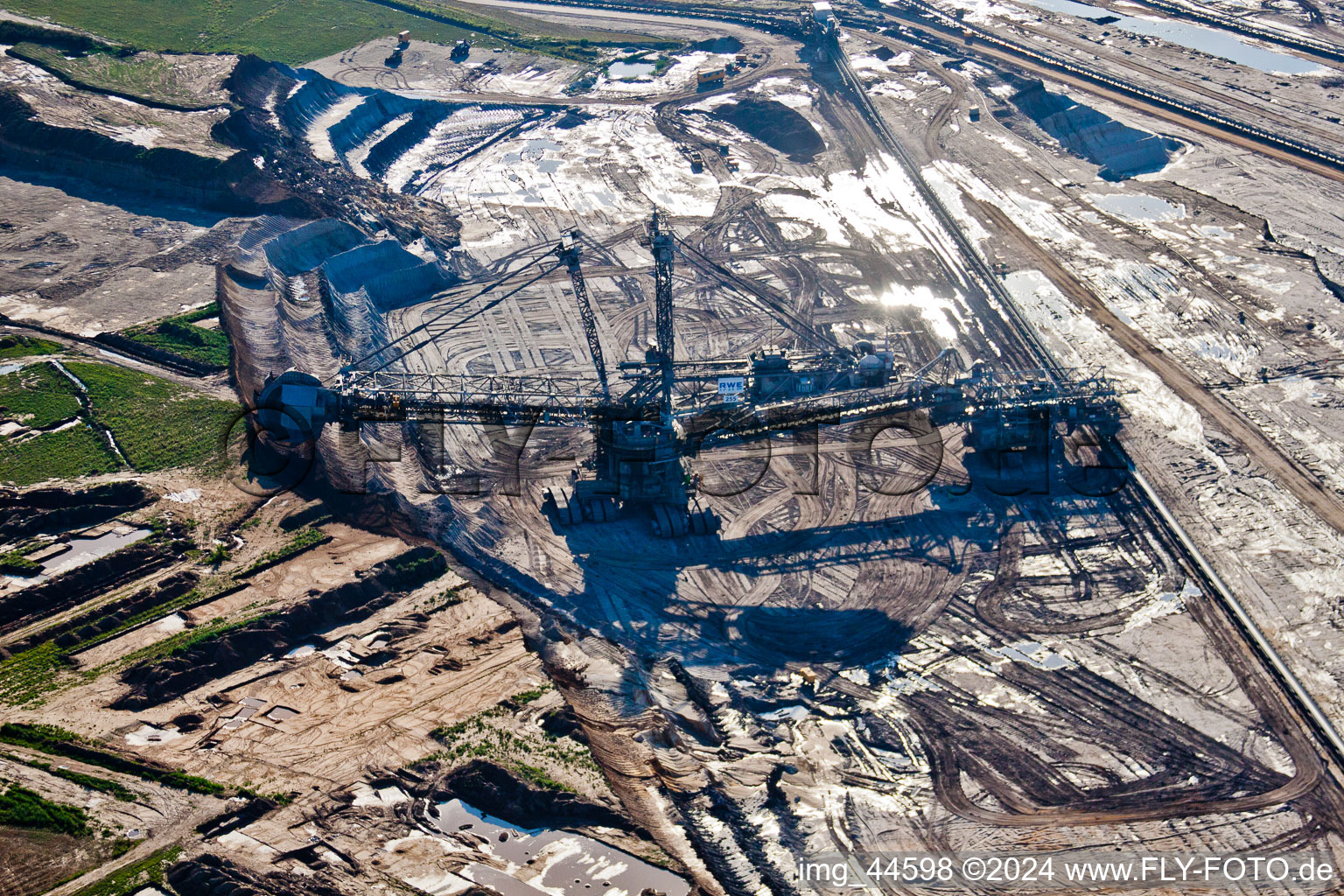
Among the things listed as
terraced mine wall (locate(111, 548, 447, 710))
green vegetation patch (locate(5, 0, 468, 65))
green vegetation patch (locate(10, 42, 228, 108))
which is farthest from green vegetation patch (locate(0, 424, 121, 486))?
green vegetation patch (locate(5, 0, 468, 65))

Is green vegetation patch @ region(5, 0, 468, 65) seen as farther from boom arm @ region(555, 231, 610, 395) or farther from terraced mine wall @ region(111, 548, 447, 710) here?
terraced mine wall @ region(111, 548, 447, 710)

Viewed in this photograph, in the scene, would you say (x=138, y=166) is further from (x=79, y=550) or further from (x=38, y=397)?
(x=79, y=550)

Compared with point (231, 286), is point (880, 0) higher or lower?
higher

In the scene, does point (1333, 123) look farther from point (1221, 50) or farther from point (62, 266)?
point (62, 266)

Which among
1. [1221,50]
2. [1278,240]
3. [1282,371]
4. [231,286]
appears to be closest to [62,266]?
[231,286]

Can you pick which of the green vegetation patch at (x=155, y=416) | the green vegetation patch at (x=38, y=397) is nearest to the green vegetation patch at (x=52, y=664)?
the green vegetation patch at (x=155, y=416)

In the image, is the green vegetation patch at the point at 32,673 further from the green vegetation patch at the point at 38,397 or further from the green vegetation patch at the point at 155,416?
the green vegetation patch at the point at 38,397

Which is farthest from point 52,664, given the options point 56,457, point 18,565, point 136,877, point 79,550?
point 56,457
